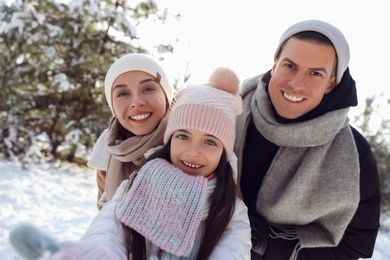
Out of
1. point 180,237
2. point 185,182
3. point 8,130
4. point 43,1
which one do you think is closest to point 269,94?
point 185,182

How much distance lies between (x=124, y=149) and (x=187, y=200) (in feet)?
2.12

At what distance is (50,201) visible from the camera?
4.41 metres

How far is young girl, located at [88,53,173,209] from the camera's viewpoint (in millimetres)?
1919

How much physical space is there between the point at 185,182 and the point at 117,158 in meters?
0.69

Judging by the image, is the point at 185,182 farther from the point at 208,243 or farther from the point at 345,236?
the point at 345,236

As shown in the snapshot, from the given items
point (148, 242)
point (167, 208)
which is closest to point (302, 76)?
point (167, 208)

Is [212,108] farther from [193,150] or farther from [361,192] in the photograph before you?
[361,192]

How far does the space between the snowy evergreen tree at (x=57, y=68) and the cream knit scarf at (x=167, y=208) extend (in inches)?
157

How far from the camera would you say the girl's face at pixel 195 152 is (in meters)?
1.58

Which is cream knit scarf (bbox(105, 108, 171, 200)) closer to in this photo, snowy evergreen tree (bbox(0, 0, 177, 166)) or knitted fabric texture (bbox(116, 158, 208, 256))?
knitted fabric texture (bbox(116, 158, 208, 256))

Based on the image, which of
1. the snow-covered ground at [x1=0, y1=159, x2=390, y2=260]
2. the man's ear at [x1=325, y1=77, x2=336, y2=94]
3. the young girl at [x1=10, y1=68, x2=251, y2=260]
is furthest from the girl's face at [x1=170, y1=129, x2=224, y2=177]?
the snow-covered ground at [x1=0, y1=159, x2=390, y2=260]

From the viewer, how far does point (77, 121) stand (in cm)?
564

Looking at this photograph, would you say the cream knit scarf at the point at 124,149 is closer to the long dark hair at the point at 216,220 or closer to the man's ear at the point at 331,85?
the long dark hair at the point at 216,220

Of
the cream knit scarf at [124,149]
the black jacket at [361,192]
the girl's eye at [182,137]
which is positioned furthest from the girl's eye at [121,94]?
the black jacket at [361,192]
